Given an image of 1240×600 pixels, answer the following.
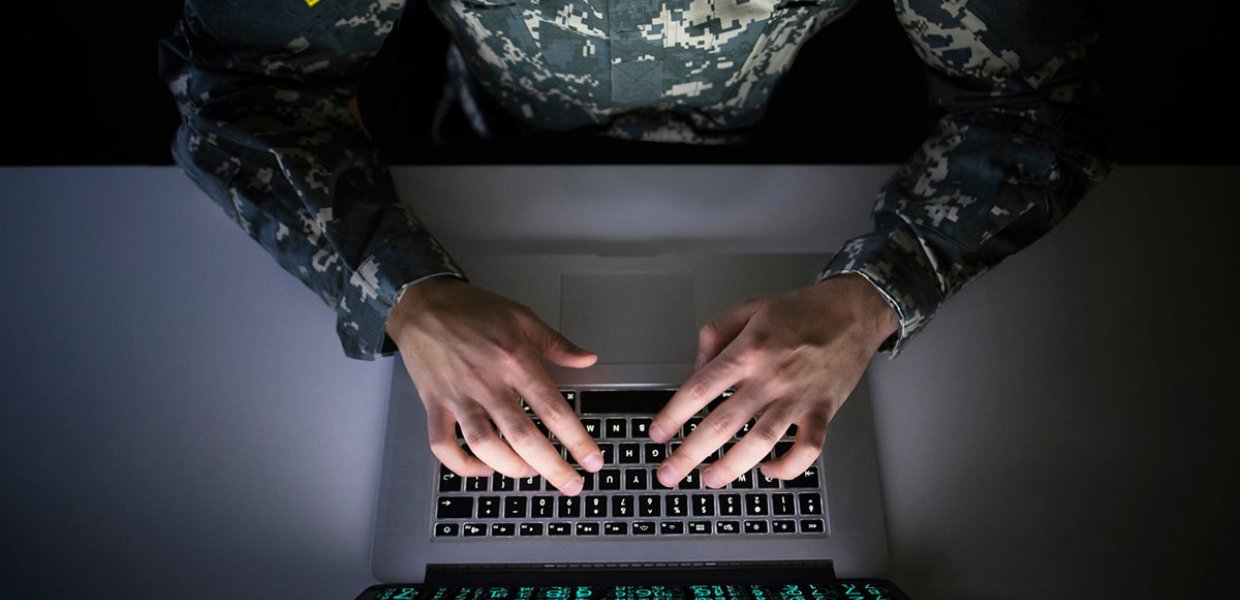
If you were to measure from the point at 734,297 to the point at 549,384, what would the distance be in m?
0.21

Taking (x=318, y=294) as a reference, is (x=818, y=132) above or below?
above

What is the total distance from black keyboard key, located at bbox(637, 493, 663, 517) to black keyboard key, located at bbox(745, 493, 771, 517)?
0.08 meters

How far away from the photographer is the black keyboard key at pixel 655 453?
1.99 feet

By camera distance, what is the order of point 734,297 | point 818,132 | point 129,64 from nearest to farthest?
1. point 734,297
2. point 818,132
3. point 129,64

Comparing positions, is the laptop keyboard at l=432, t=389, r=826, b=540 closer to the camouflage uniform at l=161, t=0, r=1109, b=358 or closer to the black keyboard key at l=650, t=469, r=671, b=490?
the black keyboard key at l=650, t=469, r=671, b=490

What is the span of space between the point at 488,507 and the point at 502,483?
23 mm

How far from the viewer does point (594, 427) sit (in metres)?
0.62

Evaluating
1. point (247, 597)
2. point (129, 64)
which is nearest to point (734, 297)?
point (247, 597)

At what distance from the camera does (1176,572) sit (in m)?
0.59

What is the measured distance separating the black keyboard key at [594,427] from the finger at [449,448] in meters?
0.09

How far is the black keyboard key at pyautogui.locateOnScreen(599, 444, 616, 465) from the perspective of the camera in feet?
1.99

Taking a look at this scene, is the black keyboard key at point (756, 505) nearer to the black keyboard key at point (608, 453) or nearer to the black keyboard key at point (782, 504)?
the black keyboard key at point (782, 504)

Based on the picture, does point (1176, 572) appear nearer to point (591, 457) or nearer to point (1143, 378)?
point (1143, 378)

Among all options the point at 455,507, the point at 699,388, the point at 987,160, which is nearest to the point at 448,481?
the point at 455,507
